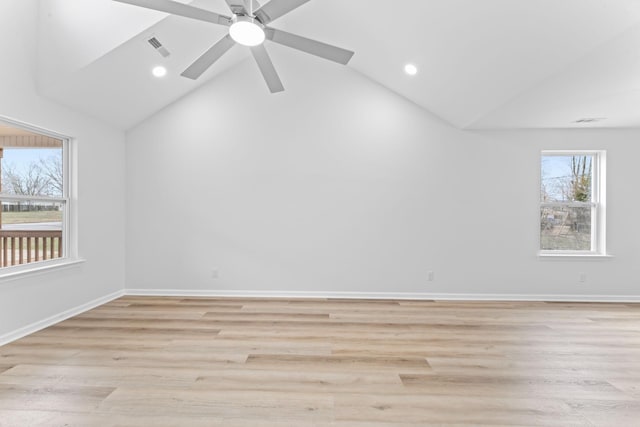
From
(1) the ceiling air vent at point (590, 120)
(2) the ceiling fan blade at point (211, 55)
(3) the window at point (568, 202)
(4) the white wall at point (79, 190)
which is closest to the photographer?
(2) the ceiling fan blade at point (211, 55)

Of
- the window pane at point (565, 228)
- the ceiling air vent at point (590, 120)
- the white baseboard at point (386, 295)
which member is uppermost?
the ceiling air vent at point (590, 120)

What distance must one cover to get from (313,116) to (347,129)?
0.48 meters

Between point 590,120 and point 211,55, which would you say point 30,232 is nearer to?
point 211,55

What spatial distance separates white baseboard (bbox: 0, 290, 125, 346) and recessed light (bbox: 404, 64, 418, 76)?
14.8 ft

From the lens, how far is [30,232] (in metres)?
3.42

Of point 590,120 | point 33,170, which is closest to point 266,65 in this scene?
point 33,170

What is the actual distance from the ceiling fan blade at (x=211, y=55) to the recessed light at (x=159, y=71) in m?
1.31

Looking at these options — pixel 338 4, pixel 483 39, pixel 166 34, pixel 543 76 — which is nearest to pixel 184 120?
pixel 166 34

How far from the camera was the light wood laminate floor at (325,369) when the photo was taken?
6.44 feet

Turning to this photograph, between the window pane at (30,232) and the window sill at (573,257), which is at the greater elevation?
the window pane at (30,232)

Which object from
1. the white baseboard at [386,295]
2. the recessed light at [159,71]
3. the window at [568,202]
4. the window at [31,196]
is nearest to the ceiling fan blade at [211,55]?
the recessed light at [159,71]

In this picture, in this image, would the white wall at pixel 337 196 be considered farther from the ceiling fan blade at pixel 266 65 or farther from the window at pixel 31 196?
the ceiling fan blade at pixel 266 65

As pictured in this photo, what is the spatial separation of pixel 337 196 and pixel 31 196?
329 cm

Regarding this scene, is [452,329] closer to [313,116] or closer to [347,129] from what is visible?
[347,129]
